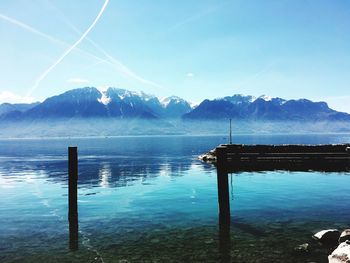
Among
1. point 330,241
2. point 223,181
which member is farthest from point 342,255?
point 223,181

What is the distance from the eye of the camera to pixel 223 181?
21.0 meters

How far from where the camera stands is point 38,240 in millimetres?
18969

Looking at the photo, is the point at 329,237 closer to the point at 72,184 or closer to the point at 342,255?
the point at 342,255

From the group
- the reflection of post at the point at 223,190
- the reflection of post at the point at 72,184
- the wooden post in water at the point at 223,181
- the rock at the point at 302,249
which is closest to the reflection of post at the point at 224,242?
the reflection of post at the point at 223,190

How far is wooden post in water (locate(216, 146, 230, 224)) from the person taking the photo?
20625mm

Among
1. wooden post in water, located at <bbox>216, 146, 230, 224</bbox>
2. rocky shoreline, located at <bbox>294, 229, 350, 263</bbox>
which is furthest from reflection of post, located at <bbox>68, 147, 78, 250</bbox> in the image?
rocky shoreline, located at <bbox>294, 229, 350, 263</bbox>

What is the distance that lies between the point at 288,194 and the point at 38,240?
21218mm

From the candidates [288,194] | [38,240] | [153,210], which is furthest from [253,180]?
[38,240]

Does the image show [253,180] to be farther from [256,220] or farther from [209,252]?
[209,252]

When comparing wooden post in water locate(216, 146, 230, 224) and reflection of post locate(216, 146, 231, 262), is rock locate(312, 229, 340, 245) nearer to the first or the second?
reflection of post locate(216, 146, 231, 262)

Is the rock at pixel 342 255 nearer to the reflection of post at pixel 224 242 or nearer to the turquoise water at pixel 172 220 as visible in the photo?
the turquoise water at pixel 172 220

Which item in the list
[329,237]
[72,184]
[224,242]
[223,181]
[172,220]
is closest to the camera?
[329,237]

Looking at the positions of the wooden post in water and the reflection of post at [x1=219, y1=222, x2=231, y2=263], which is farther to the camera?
the wooden post in water

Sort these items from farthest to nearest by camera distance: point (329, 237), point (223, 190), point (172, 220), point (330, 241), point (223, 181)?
point (172, 220) → point (223, 190) → point (223, 181) → point (329, 237) → point (330, 241)
